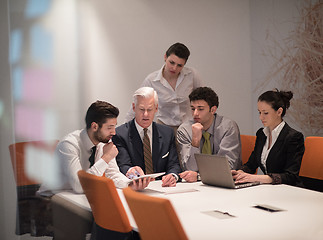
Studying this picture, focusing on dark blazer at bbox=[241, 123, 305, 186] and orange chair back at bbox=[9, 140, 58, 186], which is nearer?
orange chair back at bbox=[9, 140, 58, 186]

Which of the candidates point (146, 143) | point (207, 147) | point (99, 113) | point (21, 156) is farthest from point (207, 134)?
point (21, 156)

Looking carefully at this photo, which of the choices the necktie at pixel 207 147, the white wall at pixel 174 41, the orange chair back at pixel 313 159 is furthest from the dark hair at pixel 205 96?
the white wall at pixel 174 41

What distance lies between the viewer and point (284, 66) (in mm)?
5078

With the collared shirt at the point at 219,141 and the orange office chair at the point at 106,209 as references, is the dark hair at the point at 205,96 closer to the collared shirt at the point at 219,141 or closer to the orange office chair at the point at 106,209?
the collared shirt at the point at 219,141

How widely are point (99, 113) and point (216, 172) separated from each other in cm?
84

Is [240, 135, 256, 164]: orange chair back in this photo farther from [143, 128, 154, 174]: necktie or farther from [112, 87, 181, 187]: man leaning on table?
[143, 128, 154, 174]: necktie

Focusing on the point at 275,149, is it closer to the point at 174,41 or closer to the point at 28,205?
the point at 28,205

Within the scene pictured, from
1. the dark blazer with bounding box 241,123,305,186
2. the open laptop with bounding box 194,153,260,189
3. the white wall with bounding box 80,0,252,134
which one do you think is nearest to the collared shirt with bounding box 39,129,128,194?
the open laptop with bounding box 194,153,260,189

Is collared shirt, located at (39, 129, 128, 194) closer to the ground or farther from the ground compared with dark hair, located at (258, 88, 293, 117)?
closer to the ground

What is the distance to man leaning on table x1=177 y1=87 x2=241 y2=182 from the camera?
338 cm

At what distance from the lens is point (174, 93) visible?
4.18 meters

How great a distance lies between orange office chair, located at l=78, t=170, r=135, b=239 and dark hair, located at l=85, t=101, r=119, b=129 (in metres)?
0.25

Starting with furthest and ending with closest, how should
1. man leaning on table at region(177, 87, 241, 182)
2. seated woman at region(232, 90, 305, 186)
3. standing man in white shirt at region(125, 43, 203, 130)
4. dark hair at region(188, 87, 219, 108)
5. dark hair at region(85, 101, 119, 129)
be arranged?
standing man in white shirt at region(125, 43, 203, 130), dark hair at region(188, 87, 219, 108), man leaning on table at region(177, 87, 241, 182), seated woman at region(232, 90, 305, 186), dark hair at region(85, 101, 119, 129)

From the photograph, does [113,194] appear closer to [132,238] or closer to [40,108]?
[132,238]
